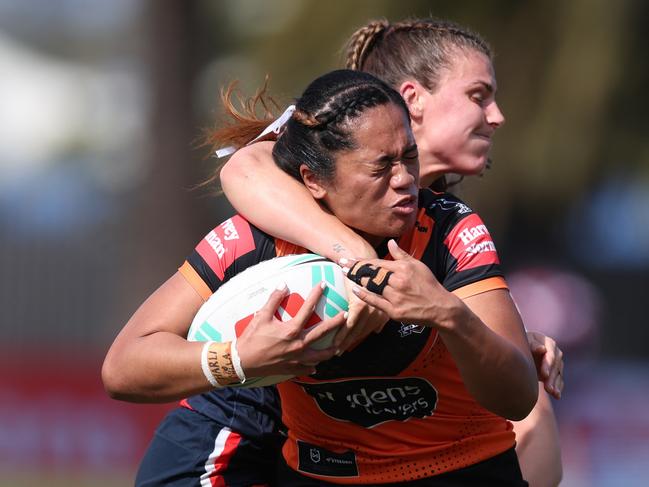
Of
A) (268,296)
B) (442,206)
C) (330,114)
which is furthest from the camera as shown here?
(442,206)

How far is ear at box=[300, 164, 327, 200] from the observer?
3512 mm

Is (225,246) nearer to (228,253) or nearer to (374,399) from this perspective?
(228,253)

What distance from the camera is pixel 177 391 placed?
3324mm

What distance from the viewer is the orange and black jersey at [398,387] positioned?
3475mm

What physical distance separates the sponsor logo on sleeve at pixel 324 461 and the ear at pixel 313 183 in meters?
0.84

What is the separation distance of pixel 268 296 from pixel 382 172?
51 centimetres

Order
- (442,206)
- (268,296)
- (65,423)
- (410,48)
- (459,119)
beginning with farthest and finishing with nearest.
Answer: (65,423) → (410,48) → (459,119) → (442,206) → (268,296)

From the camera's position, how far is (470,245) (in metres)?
3.45

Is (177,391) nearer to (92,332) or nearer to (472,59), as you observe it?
(472,59)

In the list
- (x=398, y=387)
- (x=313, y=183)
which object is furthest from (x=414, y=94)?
(x=398, y=387)

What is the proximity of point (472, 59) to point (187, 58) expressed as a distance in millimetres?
9963

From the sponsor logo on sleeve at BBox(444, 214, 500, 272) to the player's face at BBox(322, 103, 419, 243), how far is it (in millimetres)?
155

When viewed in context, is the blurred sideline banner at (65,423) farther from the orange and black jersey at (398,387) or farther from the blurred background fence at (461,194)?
the orange and black jersey at (398,387)

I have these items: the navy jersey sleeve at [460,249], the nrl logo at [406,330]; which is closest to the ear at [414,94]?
the navy jersey sleeve at [460,249]
